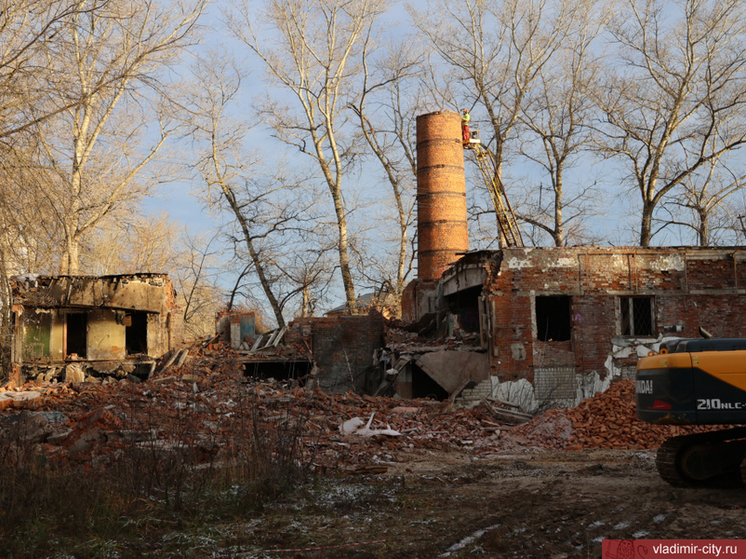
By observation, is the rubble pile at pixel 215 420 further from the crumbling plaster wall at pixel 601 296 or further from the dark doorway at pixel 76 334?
the dark doorway at pixel 76 334

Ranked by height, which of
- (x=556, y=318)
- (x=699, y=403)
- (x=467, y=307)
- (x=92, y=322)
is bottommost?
(x=699, y=403)

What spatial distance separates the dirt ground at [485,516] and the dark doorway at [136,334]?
55.6ft

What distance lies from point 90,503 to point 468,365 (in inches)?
492

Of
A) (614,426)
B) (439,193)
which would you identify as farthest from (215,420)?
(439,193)

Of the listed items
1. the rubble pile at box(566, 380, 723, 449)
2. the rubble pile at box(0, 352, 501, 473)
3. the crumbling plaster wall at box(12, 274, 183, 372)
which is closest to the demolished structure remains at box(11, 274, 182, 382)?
the crumbling plaster wall at box(12, 274, 183, 372)

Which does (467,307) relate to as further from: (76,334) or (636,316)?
(76,334)

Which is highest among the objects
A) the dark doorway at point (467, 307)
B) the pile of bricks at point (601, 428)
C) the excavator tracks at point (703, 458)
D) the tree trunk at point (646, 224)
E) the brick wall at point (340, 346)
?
the tree trunk at point (646, 224)

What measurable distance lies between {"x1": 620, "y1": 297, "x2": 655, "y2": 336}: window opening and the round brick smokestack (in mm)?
9429

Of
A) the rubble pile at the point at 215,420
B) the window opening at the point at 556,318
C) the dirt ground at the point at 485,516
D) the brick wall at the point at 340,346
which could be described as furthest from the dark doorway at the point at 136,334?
the dirt ground at the point at 485,516

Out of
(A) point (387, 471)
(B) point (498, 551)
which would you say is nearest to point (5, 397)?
(A) point (387, 471)

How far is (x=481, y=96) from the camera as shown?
2981cm

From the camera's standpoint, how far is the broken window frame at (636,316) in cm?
1764

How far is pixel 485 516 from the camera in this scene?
6.22 meters

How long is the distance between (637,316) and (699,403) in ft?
38.1
